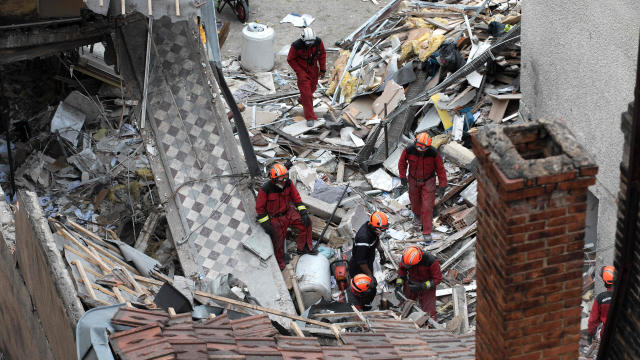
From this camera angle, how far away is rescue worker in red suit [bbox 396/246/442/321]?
31.9 feet

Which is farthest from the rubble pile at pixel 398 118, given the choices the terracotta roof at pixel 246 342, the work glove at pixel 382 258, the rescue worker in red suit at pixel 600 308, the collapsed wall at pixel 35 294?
the collapsed wall at pixel 35 294

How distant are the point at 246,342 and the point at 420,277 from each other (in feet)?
13.0

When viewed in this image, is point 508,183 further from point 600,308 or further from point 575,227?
point 600,308

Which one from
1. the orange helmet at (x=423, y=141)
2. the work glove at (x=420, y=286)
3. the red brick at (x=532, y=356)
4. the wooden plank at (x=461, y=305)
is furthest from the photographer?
the orange helmet at (x=423, y=141)

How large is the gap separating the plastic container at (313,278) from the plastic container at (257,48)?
7506 mm

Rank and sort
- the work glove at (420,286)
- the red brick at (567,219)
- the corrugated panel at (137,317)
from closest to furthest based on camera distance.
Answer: the red brick at (567,219), the corrugated panel at (137,317), the work glove at (420,286)

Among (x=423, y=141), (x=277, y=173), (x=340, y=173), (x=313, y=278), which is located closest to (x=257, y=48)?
(x=340, y=173)

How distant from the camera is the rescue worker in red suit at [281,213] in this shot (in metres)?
10.8

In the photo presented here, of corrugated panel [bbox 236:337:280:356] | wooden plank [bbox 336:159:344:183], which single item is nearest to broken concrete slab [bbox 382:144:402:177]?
wooden plank [bbox 336:159:344:183]

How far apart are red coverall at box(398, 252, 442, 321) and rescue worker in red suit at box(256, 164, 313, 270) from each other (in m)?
1.74

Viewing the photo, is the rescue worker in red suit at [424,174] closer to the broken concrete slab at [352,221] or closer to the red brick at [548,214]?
the broken concrete slab at [352,221]

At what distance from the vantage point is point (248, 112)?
1569cm

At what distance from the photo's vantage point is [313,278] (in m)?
10.6

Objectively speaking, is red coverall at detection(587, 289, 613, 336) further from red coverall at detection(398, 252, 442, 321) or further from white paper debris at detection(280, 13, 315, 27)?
white paper debris at detection(280, 13, 315, 27)
